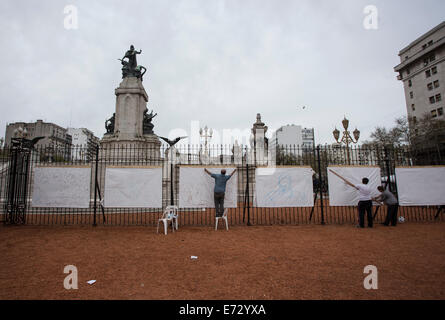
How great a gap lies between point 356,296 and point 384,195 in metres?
6.65

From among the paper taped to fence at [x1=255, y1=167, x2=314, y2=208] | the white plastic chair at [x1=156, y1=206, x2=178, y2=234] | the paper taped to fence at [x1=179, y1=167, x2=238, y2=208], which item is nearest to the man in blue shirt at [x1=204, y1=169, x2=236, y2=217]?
the paper taped to fence at [x1=179, y1=167, x2=238, y2=208]

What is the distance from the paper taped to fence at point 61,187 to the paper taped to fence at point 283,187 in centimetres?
645

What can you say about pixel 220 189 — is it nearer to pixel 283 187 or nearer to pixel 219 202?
pixel 219 202

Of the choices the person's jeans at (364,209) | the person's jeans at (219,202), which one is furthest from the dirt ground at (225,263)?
the person's jeans at (219,202)

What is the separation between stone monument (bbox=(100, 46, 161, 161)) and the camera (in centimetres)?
1521

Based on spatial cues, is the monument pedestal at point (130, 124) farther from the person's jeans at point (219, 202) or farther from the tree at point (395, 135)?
the tree at point (395, 135)

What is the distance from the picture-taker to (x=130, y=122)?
51.1 ft

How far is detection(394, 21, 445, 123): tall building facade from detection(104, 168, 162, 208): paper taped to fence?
49.3 m

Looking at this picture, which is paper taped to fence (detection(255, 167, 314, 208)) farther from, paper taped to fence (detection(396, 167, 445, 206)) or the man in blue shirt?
paper taped to fence (detection(396, 167, 445, 206))

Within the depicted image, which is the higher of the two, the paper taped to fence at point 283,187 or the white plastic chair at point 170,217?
the paper taped to fence at point 283,187

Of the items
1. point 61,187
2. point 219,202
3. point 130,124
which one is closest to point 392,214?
point 219,202

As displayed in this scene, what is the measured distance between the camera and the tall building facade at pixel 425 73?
41156 millimetres

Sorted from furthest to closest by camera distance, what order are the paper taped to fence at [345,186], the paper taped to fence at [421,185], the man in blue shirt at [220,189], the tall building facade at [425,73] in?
the tall building facade at [425,73] < the paper taped to fence at [421,185] < the paper taped to fence at [345,186] < the man in blue shirt at [220,189]
